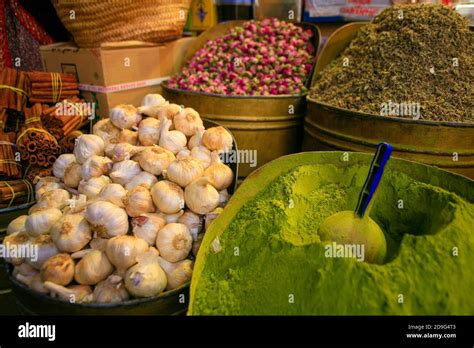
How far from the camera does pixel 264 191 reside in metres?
1.04

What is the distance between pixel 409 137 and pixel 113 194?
1.03 meters

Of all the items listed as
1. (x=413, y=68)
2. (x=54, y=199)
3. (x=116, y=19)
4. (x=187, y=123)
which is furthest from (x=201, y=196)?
(x=116, y=19)

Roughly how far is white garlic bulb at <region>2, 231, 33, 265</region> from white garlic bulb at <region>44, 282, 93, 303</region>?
18 centimetres

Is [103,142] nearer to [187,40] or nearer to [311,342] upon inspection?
[311,342]

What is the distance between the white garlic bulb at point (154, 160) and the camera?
3.91ft

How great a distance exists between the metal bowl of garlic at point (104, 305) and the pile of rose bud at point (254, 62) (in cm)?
126

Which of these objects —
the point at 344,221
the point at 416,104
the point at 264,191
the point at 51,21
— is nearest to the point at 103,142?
the point at 264,191

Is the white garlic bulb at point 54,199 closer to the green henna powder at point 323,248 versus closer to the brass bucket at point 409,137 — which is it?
the green henna powder at point 323,248

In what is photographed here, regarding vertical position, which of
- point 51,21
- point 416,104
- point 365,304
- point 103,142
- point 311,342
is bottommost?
point 311,342

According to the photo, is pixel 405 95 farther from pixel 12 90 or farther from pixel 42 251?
pixel 12 90

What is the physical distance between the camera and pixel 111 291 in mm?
898

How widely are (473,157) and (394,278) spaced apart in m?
0.82

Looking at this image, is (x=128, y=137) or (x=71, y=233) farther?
(x=128, y=137)

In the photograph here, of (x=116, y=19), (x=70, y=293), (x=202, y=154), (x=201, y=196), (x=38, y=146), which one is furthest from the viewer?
(x=116, y=19)
